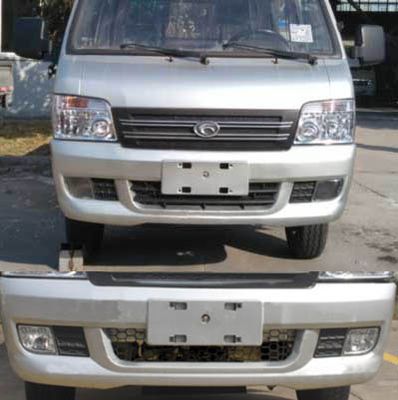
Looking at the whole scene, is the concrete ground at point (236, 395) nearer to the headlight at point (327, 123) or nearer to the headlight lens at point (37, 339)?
the headlight lens at point (37, 339)

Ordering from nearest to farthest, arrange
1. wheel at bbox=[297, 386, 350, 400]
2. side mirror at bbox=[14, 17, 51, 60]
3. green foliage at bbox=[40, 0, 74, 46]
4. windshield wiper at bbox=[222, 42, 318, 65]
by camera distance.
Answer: wheel at bbox=[297, 386, 350, 400] → windshield wiper at bbox=[222, 42, 318, 65] → side mirror at bbox=[14, 17, 51, 60] → green foliage at bbox=[40, 0, 74, 46]

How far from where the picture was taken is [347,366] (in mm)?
3889

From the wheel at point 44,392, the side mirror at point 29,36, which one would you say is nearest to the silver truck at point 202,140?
the wheel at point 44,392

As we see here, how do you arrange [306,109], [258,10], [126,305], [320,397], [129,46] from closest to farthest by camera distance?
[126,305] < [320,397] < [306,109] < [129,46] < [258,10]

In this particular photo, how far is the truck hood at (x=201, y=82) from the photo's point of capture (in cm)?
448

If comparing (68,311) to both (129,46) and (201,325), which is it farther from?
(129,46)

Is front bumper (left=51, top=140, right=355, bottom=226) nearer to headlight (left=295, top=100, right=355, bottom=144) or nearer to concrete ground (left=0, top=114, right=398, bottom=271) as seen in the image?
headlight (left=295, top=100, right=355, bottom=144)

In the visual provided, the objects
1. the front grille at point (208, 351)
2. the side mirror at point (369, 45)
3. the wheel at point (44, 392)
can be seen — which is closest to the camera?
the front grille at point (208, 351)

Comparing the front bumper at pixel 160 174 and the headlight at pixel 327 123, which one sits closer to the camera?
the front bumper at pixel 160 174

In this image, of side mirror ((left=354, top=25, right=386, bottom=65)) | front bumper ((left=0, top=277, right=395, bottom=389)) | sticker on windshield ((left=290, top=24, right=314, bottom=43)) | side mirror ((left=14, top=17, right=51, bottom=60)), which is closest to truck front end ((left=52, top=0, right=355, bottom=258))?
sticker on windshield ((left=290, top=24, right=314, bottom=43))

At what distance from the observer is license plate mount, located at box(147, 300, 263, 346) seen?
369cm

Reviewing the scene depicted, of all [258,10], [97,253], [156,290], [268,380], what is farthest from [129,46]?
[268,380]

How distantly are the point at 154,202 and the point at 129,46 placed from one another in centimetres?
107

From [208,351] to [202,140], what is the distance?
3.82 feet
